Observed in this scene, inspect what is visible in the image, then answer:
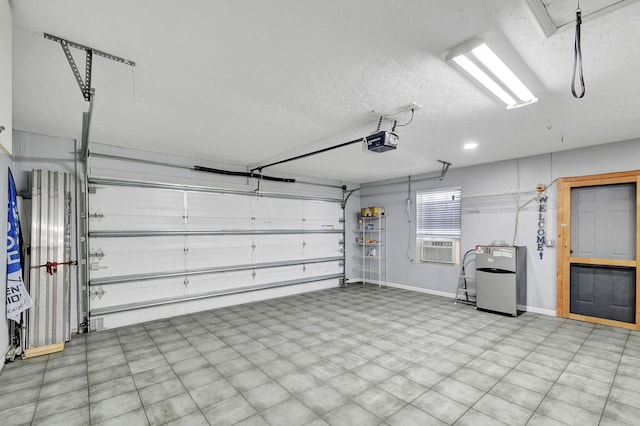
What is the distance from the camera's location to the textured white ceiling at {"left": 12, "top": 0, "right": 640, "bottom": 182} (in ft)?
5.49

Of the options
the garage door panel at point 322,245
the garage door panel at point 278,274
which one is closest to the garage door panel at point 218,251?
the garage door panel at point 278,274

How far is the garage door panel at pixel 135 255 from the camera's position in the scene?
13.9ft

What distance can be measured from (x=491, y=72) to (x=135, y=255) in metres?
5.11

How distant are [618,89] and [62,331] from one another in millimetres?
6318

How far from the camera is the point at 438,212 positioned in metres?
6.41

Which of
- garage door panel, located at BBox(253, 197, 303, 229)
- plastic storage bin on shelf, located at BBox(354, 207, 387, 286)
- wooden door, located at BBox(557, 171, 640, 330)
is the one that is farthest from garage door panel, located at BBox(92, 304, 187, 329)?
wooden door, located at BBox(557, 171, 640, 330)

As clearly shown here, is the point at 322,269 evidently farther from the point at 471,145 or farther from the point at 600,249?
the point at 600,249

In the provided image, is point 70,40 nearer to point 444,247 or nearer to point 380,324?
point 380,324

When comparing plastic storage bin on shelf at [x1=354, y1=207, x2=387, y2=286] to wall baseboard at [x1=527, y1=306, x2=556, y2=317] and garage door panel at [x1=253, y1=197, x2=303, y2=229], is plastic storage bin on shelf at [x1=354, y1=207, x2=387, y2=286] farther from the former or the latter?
wall baseboard at [x1=527, y1=306, x2=556, y2=317]

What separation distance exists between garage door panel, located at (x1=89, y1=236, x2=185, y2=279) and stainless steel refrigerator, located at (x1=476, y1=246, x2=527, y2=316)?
17.2ft

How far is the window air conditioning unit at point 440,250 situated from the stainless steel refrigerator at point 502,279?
31.2 inches

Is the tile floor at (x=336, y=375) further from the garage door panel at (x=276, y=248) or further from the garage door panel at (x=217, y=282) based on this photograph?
the garage door panel at (x=276, y=248)

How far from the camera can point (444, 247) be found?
6.15 metres

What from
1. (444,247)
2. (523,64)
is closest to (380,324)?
(444,247)
